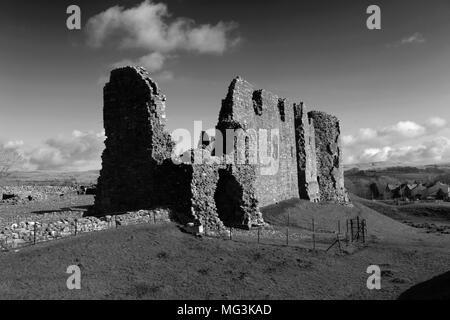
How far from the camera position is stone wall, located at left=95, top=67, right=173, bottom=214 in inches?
963

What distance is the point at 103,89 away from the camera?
2641cm

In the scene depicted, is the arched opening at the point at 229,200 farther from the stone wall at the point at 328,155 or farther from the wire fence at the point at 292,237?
the stone wall at the point at 328,155

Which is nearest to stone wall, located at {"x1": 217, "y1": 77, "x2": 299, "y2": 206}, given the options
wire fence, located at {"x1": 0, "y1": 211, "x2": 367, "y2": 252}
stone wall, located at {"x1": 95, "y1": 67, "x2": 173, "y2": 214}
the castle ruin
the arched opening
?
the castle ruin

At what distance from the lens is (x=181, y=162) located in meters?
24.2

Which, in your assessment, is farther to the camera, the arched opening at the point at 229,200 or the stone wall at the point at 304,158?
the stone wall at the point at 304,158

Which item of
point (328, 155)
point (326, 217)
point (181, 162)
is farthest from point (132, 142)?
point (328, 155)

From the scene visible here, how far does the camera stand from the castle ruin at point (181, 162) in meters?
23.7

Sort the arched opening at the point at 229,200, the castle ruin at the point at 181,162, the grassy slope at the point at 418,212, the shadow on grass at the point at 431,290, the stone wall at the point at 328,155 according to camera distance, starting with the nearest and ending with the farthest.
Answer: the shadow on grass at the point at 431,290 < the castle ruin at the point at 181,162 < the arched opening at the point at 229,200 < the grassy slope at the point at 418,212 < the stone wall at the point at 328,155

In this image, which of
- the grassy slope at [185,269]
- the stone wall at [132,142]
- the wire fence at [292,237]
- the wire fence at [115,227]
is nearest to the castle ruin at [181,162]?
the stone wall at [132,142]

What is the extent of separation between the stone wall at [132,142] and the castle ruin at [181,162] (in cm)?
6

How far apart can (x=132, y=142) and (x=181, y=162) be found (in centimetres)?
356

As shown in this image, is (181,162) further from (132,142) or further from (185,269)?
(185,269)
